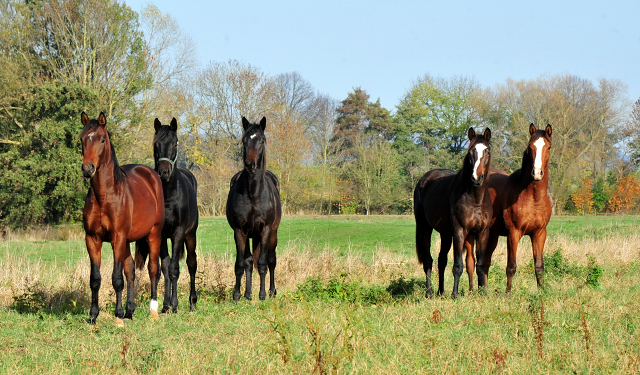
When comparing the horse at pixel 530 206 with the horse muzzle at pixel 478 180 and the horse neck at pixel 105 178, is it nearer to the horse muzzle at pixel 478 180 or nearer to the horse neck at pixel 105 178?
the horse muzzle at pixel 478 180

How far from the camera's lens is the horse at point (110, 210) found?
6293 millimetres

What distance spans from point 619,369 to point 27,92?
83.6ft

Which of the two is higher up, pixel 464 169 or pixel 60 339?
pixel 464 169

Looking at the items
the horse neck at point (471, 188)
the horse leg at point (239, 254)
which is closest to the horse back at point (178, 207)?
the horse leg at point (239, 254)

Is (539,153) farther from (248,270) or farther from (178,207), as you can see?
(178,207)

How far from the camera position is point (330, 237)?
2334 centimetres

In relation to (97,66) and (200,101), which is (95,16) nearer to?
(97,66)

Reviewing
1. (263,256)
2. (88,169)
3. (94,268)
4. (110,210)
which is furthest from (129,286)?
(263,256)

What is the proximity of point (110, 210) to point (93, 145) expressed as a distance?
805mm

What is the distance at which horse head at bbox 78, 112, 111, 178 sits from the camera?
239 inches

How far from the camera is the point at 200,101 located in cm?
3953

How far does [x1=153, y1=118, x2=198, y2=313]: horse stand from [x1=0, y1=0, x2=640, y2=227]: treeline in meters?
6.26

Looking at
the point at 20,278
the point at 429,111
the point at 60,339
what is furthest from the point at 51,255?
the point at 429,111

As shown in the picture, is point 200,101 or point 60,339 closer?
point 60,339
